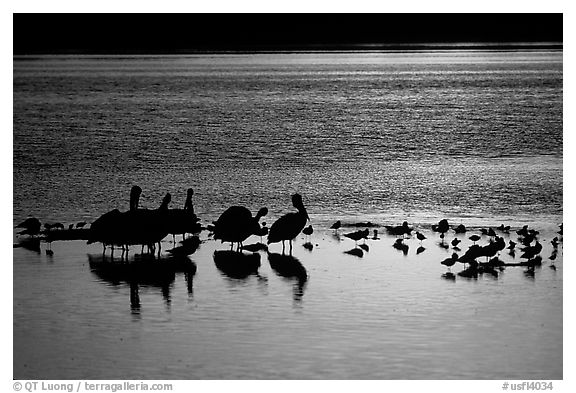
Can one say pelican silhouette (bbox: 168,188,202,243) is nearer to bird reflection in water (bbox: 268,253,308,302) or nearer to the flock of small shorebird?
the flock of small shorebird

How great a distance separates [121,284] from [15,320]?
54.4 inches

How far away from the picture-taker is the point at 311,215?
1441 centimetres

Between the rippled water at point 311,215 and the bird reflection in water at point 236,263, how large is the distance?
110 millimetres

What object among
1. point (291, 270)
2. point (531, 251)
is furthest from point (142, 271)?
point (531, 251)

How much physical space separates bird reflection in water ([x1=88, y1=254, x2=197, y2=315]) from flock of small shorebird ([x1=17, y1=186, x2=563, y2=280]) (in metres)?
0.27

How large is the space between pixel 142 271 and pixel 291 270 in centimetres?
139

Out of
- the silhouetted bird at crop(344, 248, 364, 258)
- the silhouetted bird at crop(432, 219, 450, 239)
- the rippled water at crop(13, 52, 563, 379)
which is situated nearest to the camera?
the rippled water at crop(13, 52, 563, 379)

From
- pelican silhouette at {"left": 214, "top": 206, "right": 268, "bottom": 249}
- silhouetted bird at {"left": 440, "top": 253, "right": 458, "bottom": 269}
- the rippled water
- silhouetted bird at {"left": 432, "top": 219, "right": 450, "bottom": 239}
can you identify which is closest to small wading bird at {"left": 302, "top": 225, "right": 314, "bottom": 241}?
the rippled water

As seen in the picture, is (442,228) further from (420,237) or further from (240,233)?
(240,233)

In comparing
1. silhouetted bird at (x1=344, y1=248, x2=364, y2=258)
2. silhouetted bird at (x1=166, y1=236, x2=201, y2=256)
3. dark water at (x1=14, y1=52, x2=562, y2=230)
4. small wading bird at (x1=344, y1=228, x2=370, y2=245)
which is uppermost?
dark water at (x1=14, y1=52, x2=562, y2=230)

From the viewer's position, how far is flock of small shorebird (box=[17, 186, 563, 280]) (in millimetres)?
11289

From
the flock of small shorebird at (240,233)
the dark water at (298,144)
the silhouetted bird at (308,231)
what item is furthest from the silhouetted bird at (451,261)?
the dark water at (298,144)

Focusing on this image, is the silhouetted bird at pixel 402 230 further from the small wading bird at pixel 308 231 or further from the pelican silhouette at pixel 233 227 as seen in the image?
the pelican silhouette at pixel 233 227

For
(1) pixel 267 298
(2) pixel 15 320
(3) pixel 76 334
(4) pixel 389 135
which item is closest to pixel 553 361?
(1) pixel 267 298
